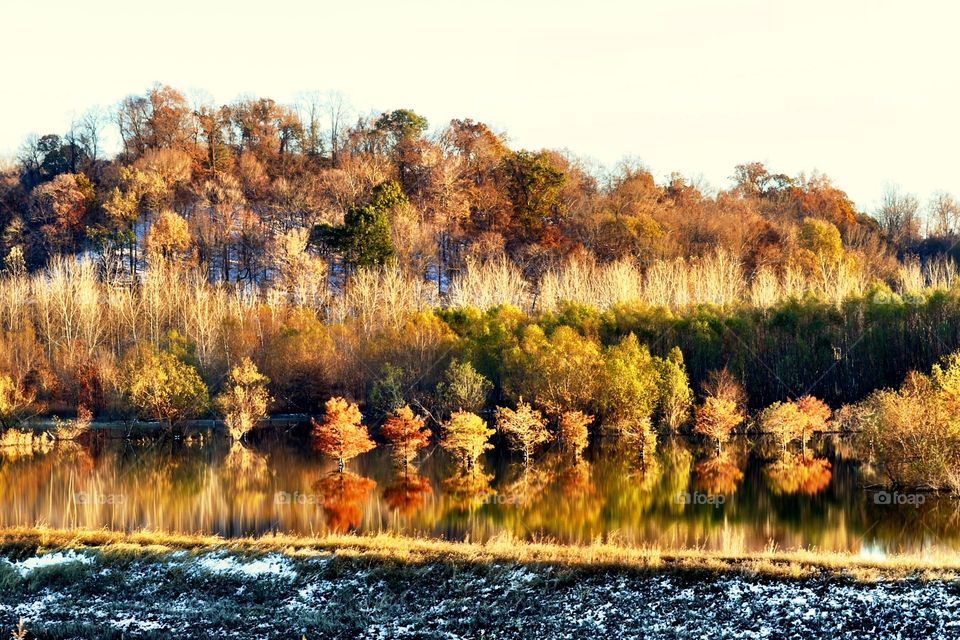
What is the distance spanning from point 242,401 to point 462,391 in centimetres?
1008

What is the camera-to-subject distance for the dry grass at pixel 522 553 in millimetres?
14664

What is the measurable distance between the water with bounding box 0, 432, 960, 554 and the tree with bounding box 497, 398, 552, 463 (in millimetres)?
787

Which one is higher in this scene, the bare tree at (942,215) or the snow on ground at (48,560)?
the bare tree at (942,215)

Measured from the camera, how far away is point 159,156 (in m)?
65.9

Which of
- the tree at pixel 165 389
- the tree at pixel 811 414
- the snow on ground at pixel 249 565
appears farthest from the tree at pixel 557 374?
the snow on ground at pixel 249 565

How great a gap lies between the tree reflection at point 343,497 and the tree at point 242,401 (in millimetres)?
9687

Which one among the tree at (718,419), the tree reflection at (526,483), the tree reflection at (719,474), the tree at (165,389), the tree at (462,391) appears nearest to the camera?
the tree reflection at (526,483)

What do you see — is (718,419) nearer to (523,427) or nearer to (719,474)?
(719,474)

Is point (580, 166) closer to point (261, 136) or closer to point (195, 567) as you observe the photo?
point (261, 136)

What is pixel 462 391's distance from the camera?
38.3 meters

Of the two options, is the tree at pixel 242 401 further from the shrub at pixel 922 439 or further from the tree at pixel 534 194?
the tree at pixel 534 194

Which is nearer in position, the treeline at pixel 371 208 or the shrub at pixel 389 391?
the shrub at pixel 389 391

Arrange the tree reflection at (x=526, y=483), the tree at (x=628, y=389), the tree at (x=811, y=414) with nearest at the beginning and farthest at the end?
the tree reflection at (x=526, y=483) → the tree at (x=811, y=414) → the tree at (x=628, y=389)

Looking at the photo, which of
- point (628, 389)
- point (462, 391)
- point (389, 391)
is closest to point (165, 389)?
point (389, 391)
